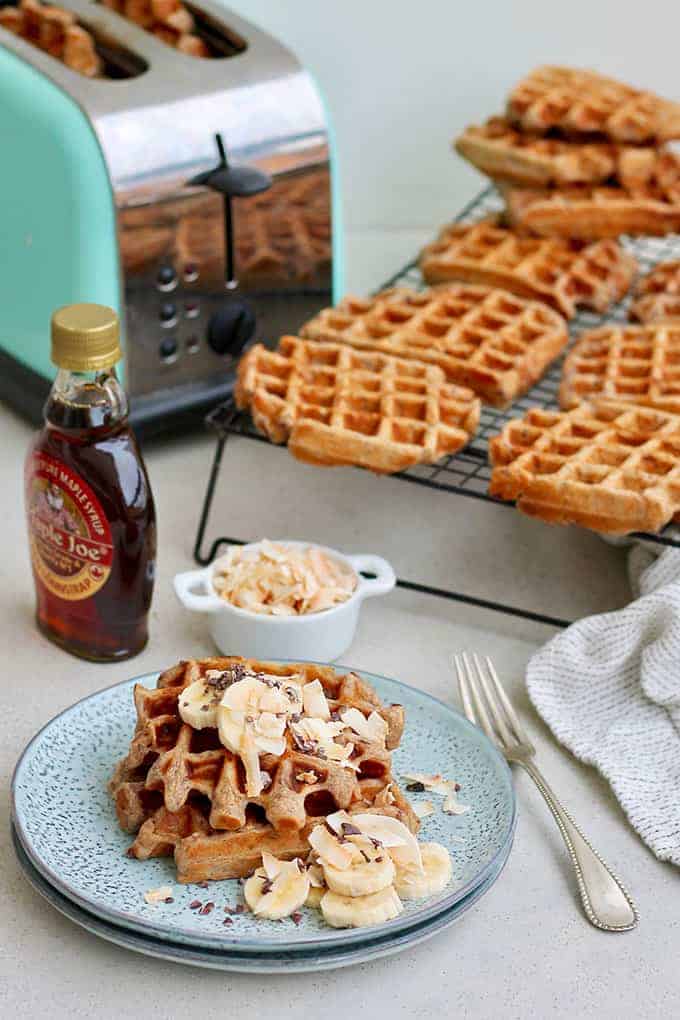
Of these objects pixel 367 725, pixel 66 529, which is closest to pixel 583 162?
pixel 66 529

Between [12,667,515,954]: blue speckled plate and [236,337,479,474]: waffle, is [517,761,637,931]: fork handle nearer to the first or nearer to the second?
[12,667,515,954]: blue speckled plate

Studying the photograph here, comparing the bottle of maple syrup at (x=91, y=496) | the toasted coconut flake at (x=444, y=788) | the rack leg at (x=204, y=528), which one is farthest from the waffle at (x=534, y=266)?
the toasted coconut flake at (x=444, y=788)

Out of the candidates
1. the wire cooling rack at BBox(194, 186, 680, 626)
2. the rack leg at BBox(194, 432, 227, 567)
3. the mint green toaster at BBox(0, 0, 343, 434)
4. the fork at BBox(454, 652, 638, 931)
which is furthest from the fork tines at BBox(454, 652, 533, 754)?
the mint green toaster at BBox(0, 0, 343, 434)

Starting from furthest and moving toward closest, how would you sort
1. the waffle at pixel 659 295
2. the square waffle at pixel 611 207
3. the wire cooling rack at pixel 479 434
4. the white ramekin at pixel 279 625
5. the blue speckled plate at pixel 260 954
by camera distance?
1. the square waffle at pixel 611 207
2. the waffle at pixel 659 295
3. the wire cooling rack at pixel 479 434
4. the white ramekin at pixel 279 625
5. the blue speckled plate at pixel 260 954

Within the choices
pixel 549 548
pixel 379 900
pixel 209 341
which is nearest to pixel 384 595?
pixel 549 548

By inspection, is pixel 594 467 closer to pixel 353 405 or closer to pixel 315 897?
A: pixel 353 405

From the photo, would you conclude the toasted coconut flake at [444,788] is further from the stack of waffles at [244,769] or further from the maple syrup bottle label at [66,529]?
the maple syrup bottle label at [66,529]

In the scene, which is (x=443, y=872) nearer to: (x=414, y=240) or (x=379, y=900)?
(x=379, y=900)
